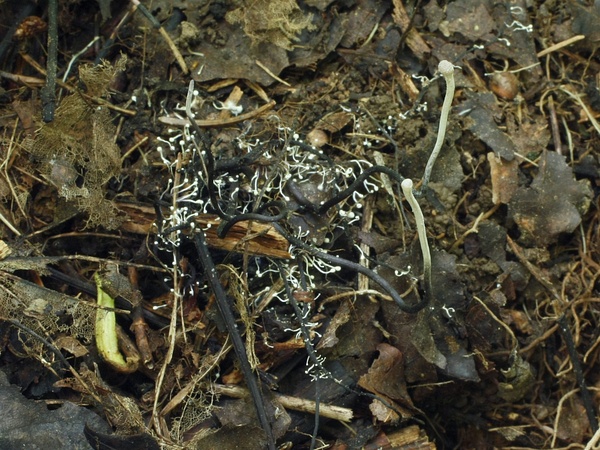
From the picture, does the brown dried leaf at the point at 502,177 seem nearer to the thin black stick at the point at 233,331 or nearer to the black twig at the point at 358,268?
the black twig at the point at 358,268

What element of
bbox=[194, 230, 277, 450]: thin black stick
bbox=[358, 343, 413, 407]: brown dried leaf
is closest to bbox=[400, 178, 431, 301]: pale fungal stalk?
bbox=[358, 343, 413, 407]: brown dried leaf

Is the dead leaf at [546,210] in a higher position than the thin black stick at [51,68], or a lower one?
lower

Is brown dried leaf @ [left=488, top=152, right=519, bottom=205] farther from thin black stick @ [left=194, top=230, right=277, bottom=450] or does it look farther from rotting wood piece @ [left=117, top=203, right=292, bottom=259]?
thin black stick @ [left=194, top=230, right=277, bottom=450]

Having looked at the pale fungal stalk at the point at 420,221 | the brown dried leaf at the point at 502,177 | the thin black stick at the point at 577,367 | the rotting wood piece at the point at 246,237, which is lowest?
the thin black stick at the point at 577,367

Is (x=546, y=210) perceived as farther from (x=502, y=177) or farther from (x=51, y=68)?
Result: (x=51, y=68)

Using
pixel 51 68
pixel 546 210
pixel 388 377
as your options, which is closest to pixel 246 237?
pixel 388 377

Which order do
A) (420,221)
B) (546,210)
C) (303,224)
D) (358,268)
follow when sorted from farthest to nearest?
(546,210) → (303,224) → (358,268) → (420,221)

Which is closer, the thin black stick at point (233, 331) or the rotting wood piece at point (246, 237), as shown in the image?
the thin black stick at point (233, 331)

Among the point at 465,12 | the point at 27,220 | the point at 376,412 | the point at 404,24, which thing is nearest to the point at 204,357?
the point at 376,412

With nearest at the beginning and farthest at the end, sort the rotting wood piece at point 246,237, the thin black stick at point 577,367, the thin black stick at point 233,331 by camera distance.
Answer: the thin black stick at point 233,331
the rotting wood piece at point 246,237
the thin black stick at point 577,367

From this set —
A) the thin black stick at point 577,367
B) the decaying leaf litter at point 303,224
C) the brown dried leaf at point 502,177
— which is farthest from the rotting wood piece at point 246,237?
the thin black stick at point 577,367
